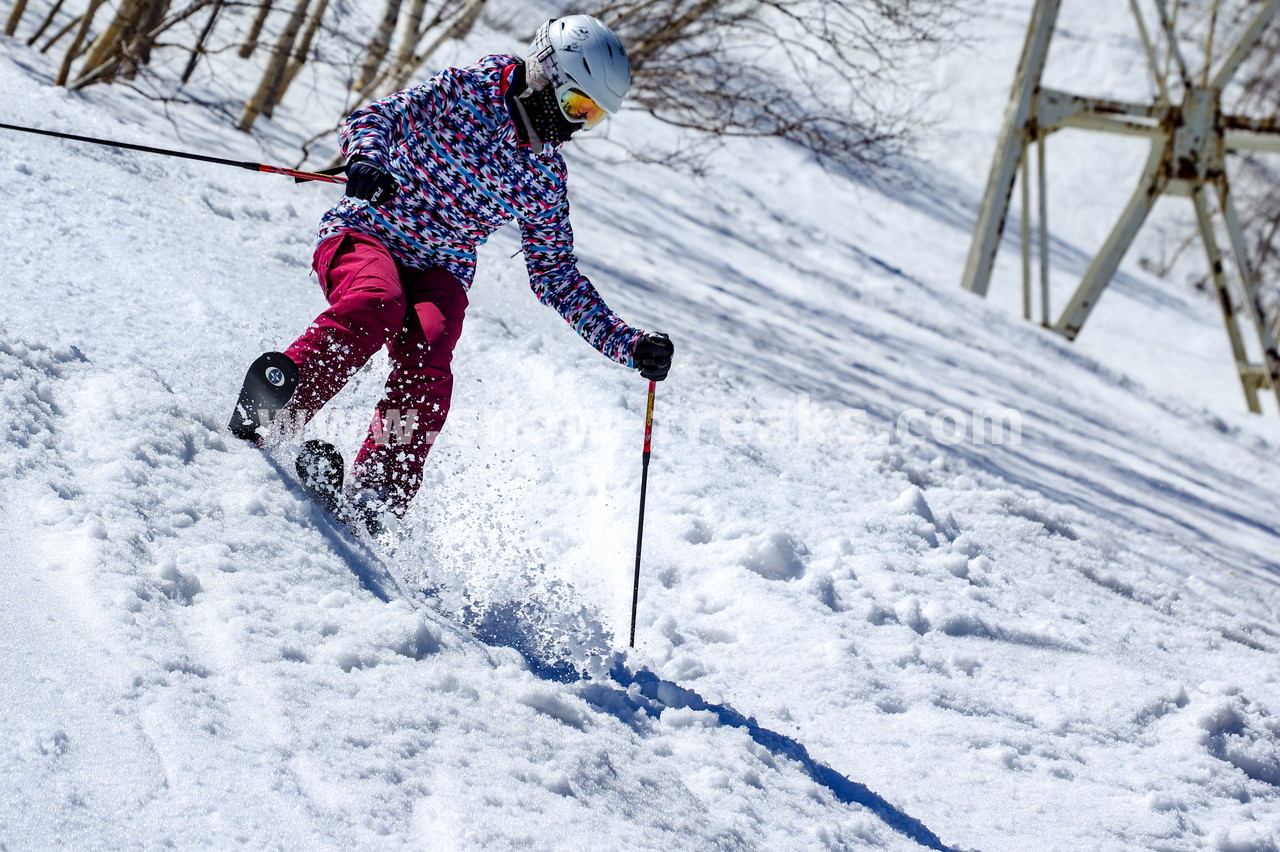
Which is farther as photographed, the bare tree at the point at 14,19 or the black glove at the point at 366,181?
the bare tree at the point at 14,19

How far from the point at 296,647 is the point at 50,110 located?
16.6 feet

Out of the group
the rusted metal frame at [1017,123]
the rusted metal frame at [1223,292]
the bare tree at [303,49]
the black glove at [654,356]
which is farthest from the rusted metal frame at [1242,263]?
the black glove at [654,356]

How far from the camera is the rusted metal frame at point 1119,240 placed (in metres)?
11.2

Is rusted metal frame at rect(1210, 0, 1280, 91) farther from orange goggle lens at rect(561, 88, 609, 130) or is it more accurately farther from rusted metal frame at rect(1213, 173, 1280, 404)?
orange goggle lens at rect(561, 88, 609, 130)

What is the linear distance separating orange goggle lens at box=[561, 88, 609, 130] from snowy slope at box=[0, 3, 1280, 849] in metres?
1.44

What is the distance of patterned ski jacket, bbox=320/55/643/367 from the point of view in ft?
11.1

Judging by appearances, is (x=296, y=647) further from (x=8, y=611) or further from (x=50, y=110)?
(x=50, y=110)

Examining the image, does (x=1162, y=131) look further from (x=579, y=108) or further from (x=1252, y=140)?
(x=579, y=108)

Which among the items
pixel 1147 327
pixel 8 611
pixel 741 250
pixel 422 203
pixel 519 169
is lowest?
pixel 8 611

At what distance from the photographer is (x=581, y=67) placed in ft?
10.7

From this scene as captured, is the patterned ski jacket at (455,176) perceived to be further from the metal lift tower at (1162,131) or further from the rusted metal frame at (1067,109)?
the rusted metal frame at (1067,109)

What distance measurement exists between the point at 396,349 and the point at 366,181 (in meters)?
0.61

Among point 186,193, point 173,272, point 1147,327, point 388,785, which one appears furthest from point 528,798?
point 1147,327

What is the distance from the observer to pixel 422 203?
11.4 ft
